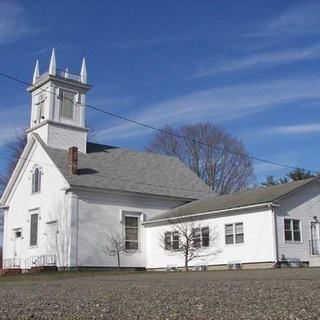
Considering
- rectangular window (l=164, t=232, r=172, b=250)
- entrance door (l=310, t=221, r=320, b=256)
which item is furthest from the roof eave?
entrance door (l=310, t=221, r=320, b=256)

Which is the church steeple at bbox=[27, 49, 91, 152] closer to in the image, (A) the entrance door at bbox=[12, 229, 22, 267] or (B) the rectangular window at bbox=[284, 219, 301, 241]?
(A) the entrance door at bbox=[12, 229, 22, 267]

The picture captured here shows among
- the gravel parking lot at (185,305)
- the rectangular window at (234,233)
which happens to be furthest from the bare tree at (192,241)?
the gravel parking lot at (185,305)

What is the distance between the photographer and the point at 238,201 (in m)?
33.8

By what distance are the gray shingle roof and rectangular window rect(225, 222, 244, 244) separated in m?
7.93

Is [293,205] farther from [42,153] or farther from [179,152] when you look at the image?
[179,152]

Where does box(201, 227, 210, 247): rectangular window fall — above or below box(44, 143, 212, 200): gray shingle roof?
below

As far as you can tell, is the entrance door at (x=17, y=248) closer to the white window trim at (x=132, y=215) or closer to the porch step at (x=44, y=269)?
the porch step at (x=44, y=269)

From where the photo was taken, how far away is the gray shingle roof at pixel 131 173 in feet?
124

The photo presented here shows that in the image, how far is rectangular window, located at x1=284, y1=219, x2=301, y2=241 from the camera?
105ft

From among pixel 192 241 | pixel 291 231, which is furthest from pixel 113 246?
pixel 291 231

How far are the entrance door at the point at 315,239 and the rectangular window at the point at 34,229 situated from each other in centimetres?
1829

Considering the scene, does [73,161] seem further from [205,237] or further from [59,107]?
[205,237]

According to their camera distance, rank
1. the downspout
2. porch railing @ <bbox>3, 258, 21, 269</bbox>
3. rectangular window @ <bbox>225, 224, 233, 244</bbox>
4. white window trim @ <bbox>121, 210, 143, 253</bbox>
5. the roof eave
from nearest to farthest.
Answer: the downspout → the roof eave → rectangular window @ <bbox>225, 224, 233, 244</bbox> → white window trim @ <bbox>121, 210, 143, 253</bbox> → porch railing @ <bbox>3, 258, 21, 269</bbox>

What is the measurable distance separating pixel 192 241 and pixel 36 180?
1222 centimetres
